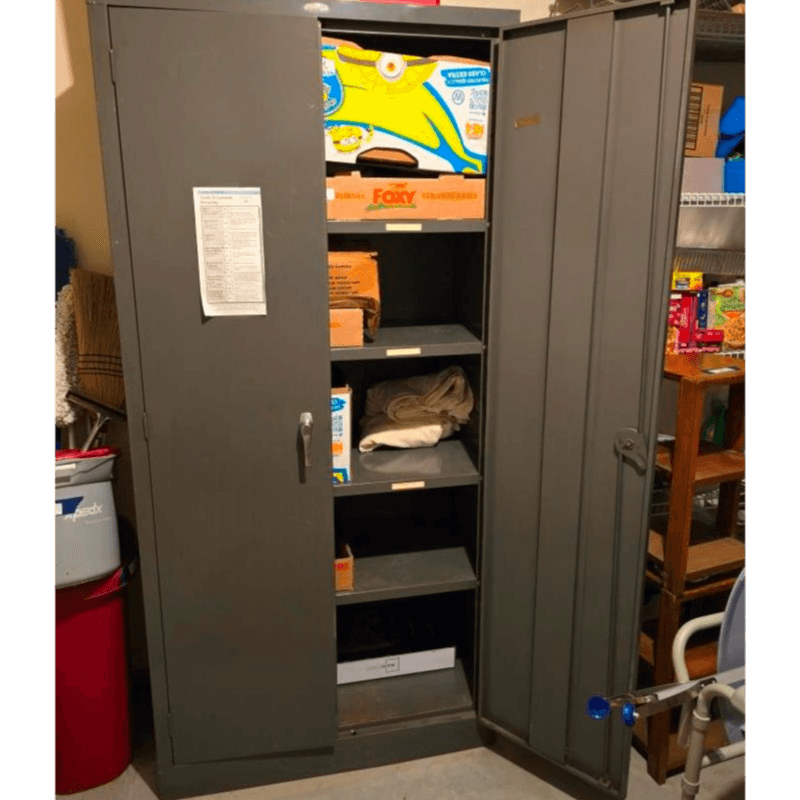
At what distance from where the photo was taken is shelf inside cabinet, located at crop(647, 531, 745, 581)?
211cm

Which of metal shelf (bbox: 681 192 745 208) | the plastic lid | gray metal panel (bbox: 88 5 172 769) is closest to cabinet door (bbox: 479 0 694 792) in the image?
metal shelf (bbox: 681 192 745 208)

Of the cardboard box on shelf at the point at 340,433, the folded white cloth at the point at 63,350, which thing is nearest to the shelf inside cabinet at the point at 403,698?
the cardboard box on shelf at the point at 340,433

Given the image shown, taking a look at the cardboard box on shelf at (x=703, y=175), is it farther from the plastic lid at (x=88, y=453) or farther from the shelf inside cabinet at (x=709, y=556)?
the plastic lid at (x=88, y=453)

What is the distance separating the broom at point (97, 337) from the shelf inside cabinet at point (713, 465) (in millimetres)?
1625

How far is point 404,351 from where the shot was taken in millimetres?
1970

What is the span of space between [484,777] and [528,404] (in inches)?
47.3

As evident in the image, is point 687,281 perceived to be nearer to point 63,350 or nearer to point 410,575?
point 410,575

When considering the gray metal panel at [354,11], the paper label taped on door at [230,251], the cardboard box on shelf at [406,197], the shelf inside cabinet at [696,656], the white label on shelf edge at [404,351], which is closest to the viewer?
the gray metal panel at [354,11]

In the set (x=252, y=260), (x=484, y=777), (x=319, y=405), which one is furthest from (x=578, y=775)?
(x=252, y=260)

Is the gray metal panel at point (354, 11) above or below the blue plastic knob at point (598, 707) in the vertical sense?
above

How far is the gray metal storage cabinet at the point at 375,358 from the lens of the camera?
65.4 inches

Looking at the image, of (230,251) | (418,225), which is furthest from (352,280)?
(230,251)

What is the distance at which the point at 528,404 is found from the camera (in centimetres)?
195

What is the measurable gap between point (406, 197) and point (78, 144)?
41.6 inches
